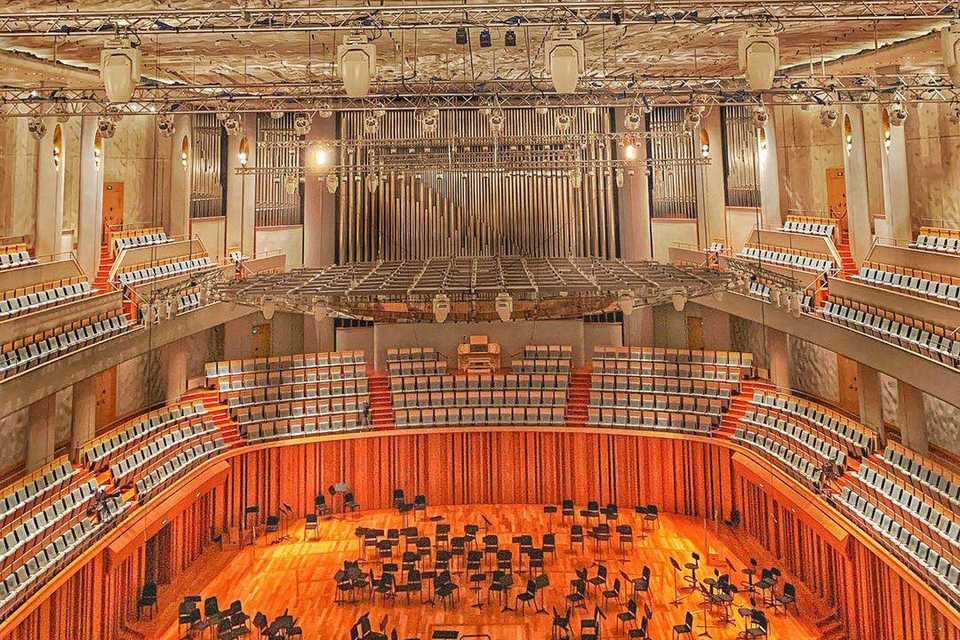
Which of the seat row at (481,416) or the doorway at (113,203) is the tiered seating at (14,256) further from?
the seat row at (481,416)

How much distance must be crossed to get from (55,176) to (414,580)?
24.4 feet

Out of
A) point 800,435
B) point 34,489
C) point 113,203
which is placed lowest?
point 34,489

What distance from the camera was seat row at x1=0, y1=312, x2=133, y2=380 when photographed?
8039mm

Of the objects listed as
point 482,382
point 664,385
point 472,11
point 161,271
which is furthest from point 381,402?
point 472,11

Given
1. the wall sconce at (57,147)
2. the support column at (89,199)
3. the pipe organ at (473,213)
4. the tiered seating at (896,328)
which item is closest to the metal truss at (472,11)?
the tiered seating at (896,328)

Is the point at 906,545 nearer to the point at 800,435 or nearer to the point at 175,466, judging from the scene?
the point at 800,435

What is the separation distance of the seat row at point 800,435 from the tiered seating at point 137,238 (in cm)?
1027

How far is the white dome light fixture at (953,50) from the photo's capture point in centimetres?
401

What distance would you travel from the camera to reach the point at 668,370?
500 inches

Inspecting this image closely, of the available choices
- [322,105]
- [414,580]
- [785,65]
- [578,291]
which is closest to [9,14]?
[322,105]

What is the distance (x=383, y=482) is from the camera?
12.3 m

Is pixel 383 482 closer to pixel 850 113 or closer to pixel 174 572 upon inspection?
pixel 174 572

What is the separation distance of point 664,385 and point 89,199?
979 cm

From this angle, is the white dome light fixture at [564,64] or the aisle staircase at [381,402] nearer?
the white dome light fixture at [564,64]
